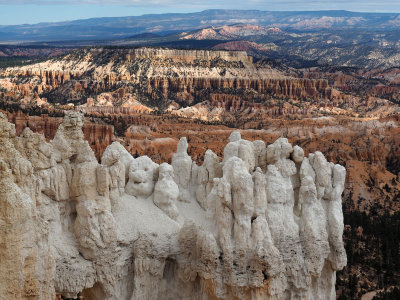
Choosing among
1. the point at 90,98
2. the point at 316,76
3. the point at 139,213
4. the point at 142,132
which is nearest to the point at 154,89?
the point at 90,98

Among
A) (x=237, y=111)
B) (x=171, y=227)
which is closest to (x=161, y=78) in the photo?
(x=237, y=111)

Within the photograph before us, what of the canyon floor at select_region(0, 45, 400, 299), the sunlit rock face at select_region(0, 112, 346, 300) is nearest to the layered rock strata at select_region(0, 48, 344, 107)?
the canyon floor at select_region(0, 45, 400, 299)

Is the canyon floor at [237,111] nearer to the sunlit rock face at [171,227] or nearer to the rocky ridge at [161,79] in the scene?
the rocky ridge at [161,79]

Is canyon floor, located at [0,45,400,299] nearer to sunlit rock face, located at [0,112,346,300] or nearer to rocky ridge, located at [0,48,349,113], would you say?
rocky ridge, located at [0,48,349,113]

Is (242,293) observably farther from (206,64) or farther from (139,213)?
(206,64)

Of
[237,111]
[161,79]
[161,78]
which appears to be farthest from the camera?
[161,78]

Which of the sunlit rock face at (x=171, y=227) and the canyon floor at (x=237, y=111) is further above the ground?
the sunlit rock face at (x=171, y=227)

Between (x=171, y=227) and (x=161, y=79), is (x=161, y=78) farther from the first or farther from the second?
(x=171, y=227)

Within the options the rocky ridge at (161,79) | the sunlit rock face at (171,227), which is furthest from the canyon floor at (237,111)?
the sunlit rock face at (171,227)
